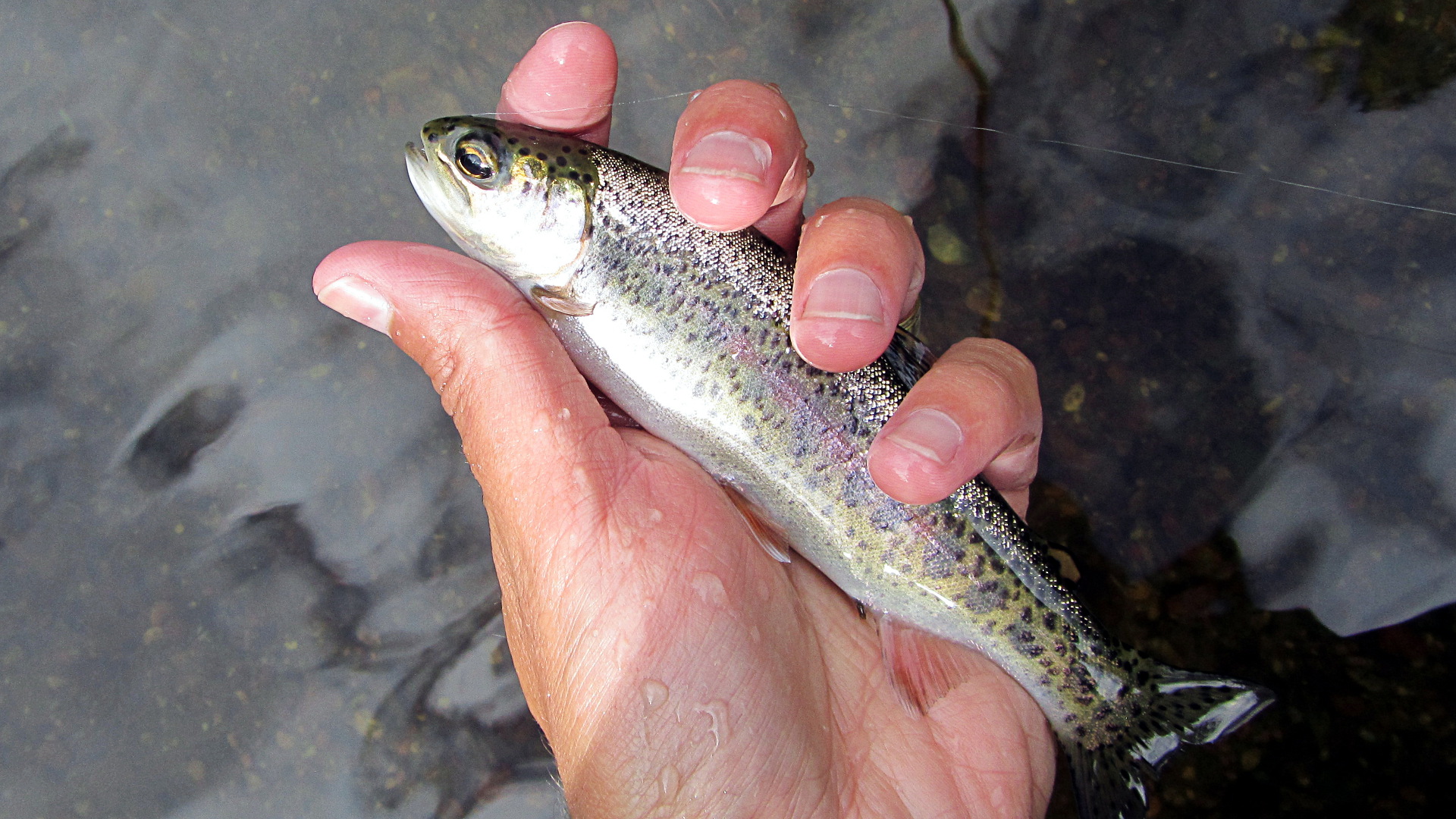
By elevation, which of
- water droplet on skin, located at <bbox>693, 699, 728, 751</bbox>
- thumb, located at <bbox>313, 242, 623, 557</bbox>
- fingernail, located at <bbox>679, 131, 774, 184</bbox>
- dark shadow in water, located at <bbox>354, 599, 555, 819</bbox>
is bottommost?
dark shadow in water, located at <bbox>354, 599, 555, 819</bbox>

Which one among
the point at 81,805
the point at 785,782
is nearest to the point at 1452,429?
the point at 785,782

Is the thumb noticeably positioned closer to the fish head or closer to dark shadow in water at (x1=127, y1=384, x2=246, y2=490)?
the fish head

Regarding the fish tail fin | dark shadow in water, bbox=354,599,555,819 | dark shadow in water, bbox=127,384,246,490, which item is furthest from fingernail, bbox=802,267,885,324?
dark shadow in water, bbox=127,384,246,490

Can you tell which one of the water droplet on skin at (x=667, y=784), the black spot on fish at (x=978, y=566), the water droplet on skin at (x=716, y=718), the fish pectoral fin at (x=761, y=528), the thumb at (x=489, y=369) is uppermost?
the thumb at (x=489, y=369)

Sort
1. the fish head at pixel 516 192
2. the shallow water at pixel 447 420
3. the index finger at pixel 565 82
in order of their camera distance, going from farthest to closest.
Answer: the shallow water at pixel 447 420, the index finger at pixel 565 82, the fish head at pixel 516 192

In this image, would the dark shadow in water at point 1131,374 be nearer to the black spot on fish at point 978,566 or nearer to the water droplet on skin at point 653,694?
the black spot on fish at point 978,566

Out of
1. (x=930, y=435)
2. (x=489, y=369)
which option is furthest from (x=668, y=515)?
(x=930, y=435)

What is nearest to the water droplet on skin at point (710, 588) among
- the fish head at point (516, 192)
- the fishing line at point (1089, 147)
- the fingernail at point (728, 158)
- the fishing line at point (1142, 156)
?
the fish head at point (516, 192)
